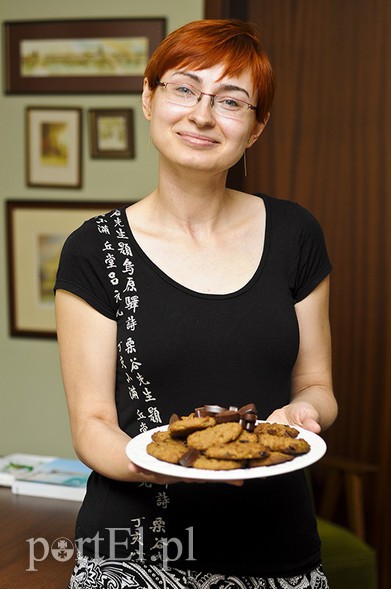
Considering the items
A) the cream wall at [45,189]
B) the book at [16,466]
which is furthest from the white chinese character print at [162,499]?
the cream wall at [45,189]

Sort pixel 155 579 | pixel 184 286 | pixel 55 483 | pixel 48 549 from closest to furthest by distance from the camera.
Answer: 1. pixel 155 579
2. pixel 184 286
3. pixel 48 549
4. pixel 55 483

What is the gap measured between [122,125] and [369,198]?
104 centimetres

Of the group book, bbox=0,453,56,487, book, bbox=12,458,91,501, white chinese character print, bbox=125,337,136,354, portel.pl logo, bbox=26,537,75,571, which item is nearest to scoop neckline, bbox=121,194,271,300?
white chinese character print, bbox=125,337,136,354

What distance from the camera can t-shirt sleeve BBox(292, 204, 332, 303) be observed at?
169 centimetres

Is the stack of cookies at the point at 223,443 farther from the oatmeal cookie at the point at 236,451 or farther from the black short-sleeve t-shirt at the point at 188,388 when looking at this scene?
the black short-sleeve t-shirt at the point at 188,388

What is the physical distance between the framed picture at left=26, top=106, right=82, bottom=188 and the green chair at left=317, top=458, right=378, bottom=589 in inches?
61.2

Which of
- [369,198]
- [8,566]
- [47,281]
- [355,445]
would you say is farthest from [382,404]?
[8,566]

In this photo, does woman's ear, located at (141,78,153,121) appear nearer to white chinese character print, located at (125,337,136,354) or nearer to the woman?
the woman

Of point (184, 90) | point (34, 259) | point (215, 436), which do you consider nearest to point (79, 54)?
point (34, 259)

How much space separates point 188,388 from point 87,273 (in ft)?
0.93

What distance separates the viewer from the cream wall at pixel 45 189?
3.36 m

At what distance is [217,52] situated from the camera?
158 centimetres

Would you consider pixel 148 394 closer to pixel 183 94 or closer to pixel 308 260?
pixel 308 260

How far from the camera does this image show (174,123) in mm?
1580
